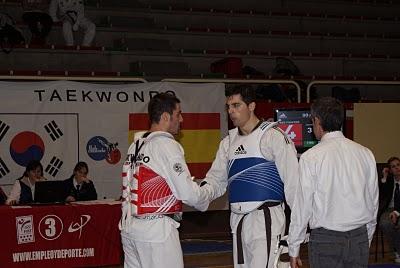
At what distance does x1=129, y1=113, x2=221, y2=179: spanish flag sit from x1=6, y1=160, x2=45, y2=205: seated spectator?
193 cm

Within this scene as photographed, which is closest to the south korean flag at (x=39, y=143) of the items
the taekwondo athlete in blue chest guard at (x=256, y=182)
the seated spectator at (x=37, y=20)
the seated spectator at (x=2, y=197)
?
the seated spectator at (x=2, y=197)

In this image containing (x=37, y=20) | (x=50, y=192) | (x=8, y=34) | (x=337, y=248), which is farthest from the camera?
(x=37, y=20)

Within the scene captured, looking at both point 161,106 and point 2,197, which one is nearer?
point 161,106

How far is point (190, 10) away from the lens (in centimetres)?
1493

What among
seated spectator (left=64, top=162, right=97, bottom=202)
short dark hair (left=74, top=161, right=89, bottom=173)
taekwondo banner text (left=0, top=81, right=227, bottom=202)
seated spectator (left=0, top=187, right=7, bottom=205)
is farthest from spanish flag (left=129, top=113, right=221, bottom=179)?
seated spectator (left=0, top=187, right=7, bottom=205)

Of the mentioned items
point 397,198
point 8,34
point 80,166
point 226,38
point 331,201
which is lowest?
point 397,198

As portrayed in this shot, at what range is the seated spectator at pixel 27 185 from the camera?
905 cm

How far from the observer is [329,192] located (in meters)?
4.01

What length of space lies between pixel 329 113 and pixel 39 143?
6768mm

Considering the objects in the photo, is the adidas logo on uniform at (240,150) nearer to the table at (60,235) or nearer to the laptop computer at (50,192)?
the table at (60,235)

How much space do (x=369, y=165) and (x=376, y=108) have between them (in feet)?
24.8

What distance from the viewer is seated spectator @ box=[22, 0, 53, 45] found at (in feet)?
40.7

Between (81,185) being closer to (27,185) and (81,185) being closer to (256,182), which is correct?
(27,185)

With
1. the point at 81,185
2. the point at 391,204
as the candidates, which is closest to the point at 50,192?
the point at 81,185
